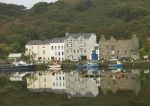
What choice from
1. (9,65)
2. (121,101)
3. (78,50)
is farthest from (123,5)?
(121,101)

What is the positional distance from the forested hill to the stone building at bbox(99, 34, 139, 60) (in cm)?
1082

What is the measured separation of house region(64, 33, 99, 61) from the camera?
3558 inches

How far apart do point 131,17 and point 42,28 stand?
82.3 ft

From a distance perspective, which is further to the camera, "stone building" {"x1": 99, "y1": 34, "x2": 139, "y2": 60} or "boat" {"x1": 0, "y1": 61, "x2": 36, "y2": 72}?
"boat" {"x1": 0, "y1": 61, "x2": 36, "y2": 72}

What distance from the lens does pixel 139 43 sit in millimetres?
87125

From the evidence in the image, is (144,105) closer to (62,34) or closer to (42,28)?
(62,34)

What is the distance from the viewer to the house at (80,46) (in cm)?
9038

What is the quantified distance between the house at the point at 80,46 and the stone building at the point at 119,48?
8.29ft

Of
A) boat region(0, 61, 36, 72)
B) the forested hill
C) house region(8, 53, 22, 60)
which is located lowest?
boat region(0, 61, 36, 72)

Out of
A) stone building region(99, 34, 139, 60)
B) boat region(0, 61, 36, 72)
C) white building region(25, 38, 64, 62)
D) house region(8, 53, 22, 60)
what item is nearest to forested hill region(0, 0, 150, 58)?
house region(8, 53, 22, 60)

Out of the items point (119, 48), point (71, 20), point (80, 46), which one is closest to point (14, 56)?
point (80, 46)

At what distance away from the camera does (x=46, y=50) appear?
96.8m

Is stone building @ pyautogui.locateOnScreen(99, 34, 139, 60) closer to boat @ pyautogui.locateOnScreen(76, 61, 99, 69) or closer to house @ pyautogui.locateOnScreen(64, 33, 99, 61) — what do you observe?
house @ pyautogui.locateOnScreen(64, 33, 99, 61)

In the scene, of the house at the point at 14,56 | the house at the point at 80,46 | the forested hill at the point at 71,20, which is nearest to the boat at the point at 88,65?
the house at the point at 80,46
